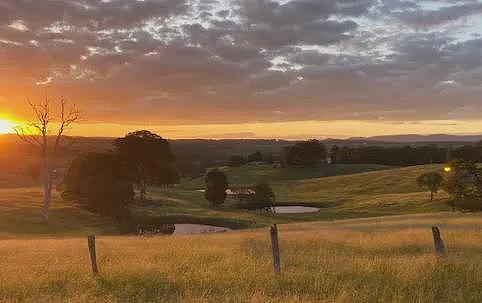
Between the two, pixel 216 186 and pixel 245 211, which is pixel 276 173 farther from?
pixel 245 211

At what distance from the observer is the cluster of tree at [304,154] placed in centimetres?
14925

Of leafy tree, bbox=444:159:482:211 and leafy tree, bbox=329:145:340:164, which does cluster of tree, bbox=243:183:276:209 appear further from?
leafy tree, bbox=329:145:340:164

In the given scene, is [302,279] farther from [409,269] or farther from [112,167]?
[112,167]

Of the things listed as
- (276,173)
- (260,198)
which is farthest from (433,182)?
(276,173)

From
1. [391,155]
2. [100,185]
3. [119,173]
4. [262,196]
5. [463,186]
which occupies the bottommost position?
[262,196]

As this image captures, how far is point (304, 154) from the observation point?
150375 mm

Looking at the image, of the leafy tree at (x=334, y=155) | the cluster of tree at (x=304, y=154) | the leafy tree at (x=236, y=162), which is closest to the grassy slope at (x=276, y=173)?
the cluster of tree at (x=304, y=154)

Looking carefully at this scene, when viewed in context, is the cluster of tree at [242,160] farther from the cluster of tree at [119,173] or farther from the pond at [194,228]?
the pond at [194,228]

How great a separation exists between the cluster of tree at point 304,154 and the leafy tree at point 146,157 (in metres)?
74.3

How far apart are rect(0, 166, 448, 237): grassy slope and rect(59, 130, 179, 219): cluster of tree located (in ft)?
6.76

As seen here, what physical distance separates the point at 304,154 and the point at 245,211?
78952 mm

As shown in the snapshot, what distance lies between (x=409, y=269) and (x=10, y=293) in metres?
9.42

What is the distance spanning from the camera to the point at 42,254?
21.3m

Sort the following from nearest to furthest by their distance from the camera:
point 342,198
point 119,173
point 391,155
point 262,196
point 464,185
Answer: point 464,185, point 119,173, point 262,196, point 342,198, point 391,155
